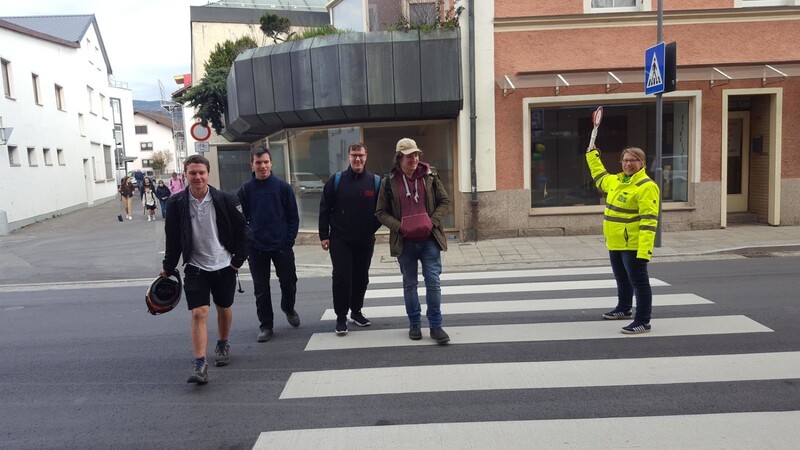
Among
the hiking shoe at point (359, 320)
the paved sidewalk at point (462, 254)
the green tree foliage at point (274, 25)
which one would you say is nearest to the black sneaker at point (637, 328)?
the hiking shoe at point (359, 320)

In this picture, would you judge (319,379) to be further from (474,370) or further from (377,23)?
(377,23)

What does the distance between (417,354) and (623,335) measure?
191cm

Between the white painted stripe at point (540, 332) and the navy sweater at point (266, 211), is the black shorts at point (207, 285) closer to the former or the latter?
the navy sweater at point (266, 211)

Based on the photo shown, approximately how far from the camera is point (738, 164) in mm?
13047

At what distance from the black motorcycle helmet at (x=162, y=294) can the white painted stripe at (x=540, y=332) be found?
1.26 m

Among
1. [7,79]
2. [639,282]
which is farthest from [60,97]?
[639,282]

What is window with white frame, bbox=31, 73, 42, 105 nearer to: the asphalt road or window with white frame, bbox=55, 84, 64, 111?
window with white frame, bbox=55, 84, 64, 111

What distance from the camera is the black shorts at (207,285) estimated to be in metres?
4.68

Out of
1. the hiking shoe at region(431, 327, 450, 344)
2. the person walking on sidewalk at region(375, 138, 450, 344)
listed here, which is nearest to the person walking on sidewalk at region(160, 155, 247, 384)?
the person walking on sidewalk at region(375, 138, 450, 344)

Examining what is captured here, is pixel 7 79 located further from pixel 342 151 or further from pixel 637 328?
pixel 637 328

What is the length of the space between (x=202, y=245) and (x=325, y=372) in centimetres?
141

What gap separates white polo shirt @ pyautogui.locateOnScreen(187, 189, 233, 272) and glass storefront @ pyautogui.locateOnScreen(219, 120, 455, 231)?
7860 millimetres

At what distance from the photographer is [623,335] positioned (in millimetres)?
5414

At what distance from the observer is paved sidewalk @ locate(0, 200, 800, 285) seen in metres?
10.0
